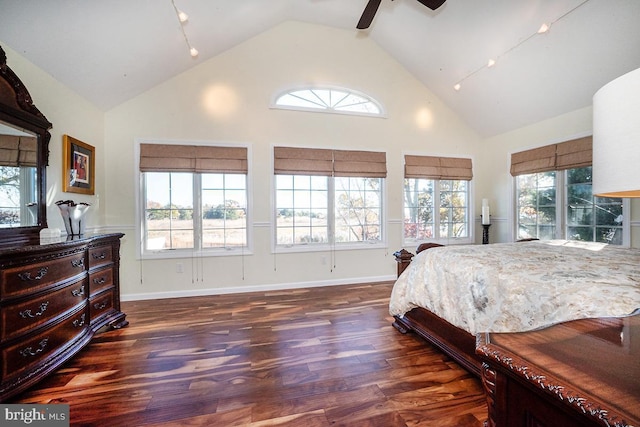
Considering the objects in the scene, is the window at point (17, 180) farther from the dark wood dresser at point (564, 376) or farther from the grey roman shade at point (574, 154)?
the grey roman shade at point (574, 154)

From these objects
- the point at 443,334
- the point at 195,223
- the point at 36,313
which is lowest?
the point at 443,334

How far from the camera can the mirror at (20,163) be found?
6.58ft

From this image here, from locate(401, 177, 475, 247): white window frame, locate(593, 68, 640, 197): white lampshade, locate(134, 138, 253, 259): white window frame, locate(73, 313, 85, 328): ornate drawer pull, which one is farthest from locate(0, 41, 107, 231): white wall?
locate(401, 177, 475, 247): white window frame

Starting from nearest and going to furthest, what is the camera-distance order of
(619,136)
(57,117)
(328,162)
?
(619,136) → (57,117) → (328,162)

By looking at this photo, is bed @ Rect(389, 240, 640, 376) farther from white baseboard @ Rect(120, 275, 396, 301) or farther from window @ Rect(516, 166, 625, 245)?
white baseboard @ Rect(120, 275, 396, 301)

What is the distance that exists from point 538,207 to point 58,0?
5850mm

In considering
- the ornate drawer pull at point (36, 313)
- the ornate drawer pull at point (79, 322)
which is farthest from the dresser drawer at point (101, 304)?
the ornate drawer pull at point (36, 313)

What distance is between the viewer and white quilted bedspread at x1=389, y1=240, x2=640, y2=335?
127cm

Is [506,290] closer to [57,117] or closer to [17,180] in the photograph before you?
[17,180]

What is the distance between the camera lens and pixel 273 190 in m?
3.92

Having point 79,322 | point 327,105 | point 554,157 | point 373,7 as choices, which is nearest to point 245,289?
point 79,322

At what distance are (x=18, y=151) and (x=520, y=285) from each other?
145 inches

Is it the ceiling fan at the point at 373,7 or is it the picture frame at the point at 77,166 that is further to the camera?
the picture frame at the point at 77,166

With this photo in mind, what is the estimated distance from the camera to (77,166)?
2.87m
